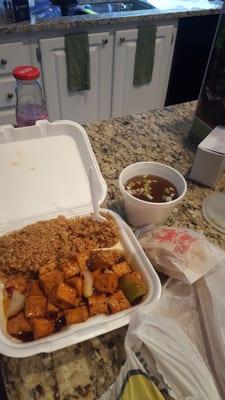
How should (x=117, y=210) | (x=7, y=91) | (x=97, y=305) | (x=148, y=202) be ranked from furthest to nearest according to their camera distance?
(x=7, y=91) < (x=117, y=210) < (x=148, y=202) < (x=97, y=305)

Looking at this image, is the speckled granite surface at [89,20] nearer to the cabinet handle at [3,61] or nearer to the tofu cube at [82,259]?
the cabinet handle at [3,61]

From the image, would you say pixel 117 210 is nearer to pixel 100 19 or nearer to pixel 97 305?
pixel 97 305

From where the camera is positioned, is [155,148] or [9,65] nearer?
[155,148]

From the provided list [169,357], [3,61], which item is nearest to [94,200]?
[169,357]

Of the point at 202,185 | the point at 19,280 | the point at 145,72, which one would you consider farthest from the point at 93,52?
the point at 19,280

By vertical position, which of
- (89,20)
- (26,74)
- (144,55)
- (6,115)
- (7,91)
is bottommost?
(6,115)

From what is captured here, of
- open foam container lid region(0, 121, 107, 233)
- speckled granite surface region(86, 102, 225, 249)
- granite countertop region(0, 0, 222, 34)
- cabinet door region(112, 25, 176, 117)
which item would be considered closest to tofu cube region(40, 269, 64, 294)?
open foam container lid region(0, 121, 107, 233)

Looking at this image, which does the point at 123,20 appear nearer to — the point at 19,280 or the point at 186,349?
the point at 19,280
